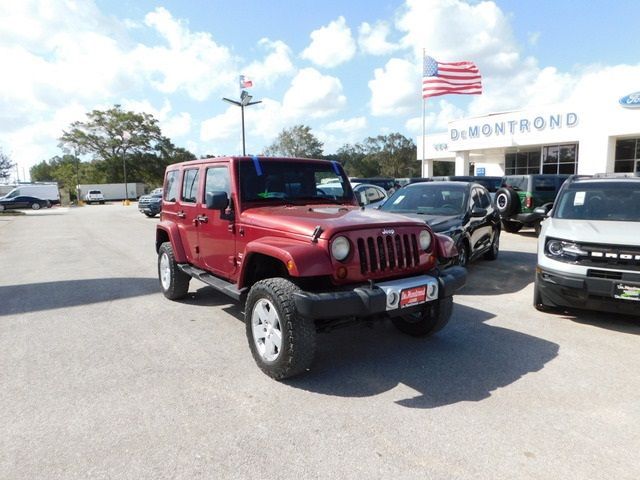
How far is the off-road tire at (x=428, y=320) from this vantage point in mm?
4401

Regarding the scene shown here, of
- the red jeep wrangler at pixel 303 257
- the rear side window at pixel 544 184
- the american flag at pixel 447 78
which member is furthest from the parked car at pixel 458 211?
the american flag at pixel 447 78

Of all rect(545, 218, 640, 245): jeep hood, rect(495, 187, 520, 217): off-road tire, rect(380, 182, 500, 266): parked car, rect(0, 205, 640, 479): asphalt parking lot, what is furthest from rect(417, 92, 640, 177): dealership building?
rect(0, 205, 640, 479): asphalt parking lot

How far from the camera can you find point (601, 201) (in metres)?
6.06

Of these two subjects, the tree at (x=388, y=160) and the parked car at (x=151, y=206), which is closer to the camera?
the parked car at (x=151, y=206)

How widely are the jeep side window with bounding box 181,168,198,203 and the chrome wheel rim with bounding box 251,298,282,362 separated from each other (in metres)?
2.22

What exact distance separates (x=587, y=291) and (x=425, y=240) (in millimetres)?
2097

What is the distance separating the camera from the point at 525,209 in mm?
13414

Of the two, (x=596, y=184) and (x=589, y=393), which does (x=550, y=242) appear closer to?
(x=596, y=184)

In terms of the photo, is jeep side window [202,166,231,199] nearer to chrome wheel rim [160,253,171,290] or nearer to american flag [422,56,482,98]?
chrome wheel rim [160,253,171,290]

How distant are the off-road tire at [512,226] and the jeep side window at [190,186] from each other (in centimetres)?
1079

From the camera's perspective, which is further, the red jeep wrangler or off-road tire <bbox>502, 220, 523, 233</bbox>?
off-road tire <bbox>502, 220, 523, 233</bbox>

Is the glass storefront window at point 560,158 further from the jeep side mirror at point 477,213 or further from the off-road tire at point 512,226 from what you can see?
the jeep side mirror at point 477,213

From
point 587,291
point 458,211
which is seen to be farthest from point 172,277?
point 587,291

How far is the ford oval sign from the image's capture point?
880 inches
